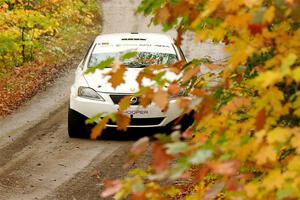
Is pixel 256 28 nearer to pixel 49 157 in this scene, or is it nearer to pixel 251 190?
pixel 251 190

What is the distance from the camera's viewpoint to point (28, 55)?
16.1 metres

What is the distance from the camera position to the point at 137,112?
927cm

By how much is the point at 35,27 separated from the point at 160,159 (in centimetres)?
1478

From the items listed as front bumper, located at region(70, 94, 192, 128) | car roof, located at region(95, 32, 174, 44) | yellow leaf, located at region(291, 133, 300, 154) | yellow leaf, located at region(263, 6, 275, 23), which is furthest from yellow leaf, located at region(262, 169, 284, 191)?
car roof, located at region(95, 32, 174, 44)

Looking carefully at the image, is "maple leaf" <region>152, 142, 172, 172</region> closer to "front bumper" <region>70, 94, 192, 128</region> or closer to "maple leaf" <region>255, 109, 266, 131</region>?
"maple leaf" <region>255, 109, 266, 131</region>

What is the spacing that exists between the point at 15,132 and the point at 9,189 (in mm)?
2862

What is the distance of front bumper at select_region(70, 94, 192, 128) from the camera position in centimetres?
927

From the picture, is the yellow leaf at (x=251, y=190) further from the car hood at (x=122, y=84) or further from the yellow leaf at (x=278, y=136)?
the car hood at (x=122, y=84)

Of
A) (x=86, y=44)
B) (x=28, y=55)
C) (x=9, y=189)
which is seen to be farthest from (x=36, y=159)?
(x=86, y=44)

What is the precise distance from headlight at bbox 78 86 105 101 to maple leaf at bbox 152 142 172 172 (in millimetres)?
6752

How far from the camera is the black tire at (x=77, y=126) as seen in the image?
9594 mm

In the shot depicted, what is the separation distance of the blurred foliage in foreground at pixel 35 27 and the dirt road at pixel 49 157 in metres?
2.12

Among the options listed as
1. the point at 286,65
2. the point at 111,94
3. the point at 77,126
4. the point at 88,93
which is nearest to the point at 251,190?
the point at 286,65

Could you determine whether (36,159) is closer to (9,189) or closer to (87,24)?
(9,189)
